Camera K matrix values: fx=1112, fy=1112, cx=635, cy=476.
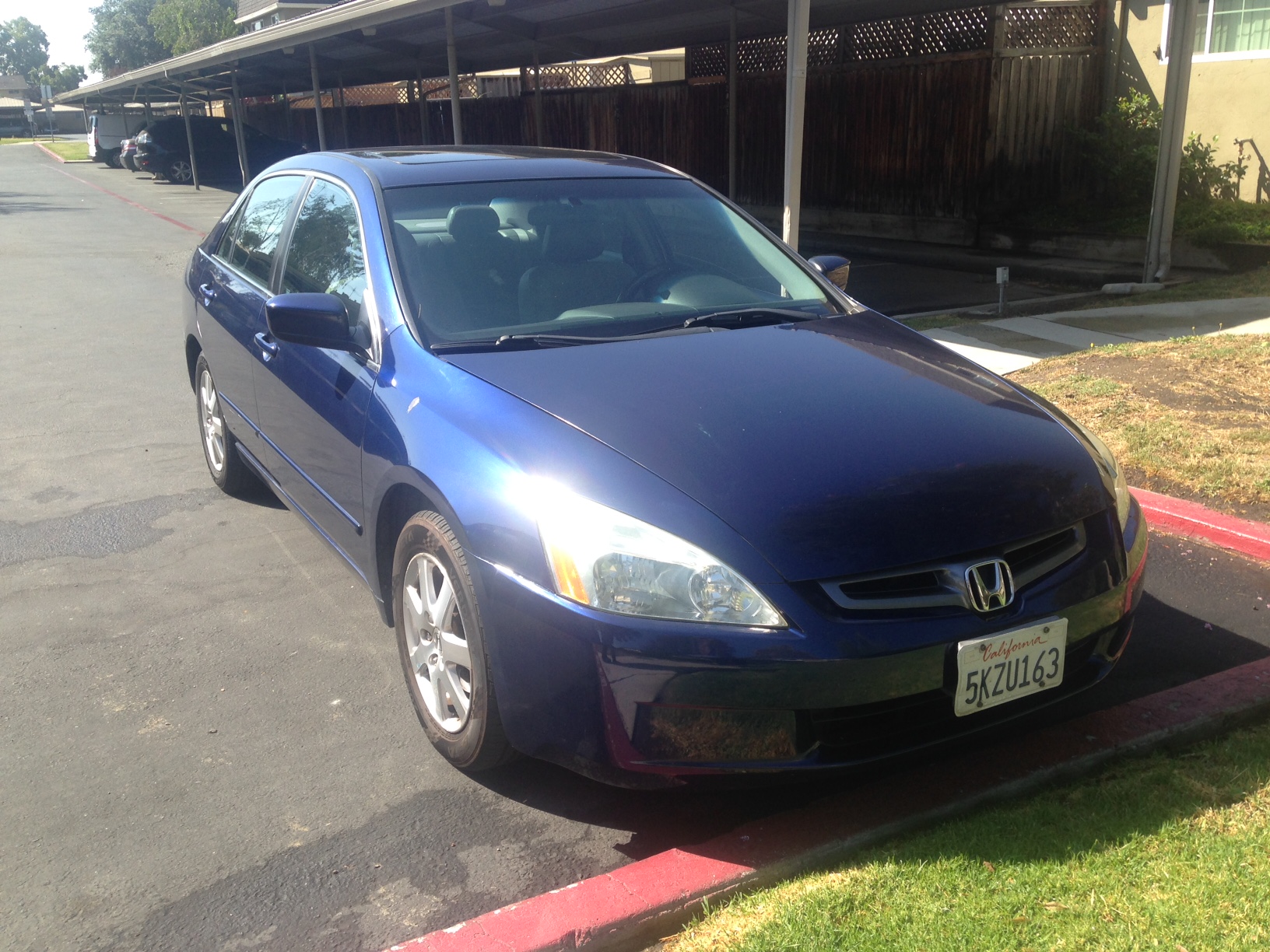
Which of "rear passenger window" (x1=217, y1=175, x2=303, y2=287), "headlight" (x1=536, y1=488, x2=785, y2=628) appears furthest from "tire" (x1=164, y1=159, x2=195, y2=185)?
"headlight" (x1=536, y1=488, x2=785, y2=628)

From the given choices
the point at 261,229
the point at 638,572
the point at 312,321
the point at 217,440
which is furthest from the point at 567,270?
the point at 217,440

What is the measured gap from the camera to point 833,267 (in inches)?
181

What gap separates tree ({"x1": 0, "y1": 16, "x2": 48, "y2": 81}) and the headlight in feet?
631

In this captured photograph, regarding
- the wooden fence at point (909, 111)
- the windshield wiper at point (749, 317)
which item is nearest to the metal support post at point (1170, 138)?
the wooden fence at point (909, 111)

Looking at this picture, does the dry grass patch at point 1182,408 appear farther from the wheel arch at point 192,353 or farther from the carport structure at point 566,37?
the wheel arch at point 192,353

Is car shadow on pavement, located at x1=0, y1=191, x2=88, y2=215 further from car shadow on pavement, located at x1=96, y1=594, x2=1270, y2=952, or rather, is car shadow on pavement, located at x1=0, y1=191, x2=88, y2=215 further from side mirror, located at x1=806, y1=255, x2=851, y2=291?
car shadow on pavement, located at x1=96, y1=594, x2=1270, y2=952

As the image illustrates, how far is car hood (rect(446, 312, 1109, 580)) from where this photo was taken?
2.65m

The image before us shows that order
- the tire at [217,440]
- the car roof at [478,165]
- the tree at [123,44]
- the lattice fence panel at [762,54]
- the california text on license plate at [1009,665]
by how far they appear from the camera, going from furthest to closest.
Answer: the tree at [123,44] < the lattice fence panel at [762,54] < the tire at [217,440] < the car roof at [478,165] < the california text on license plate at [1009,665]

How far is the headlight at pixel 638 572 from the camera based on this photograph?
2.53 meters

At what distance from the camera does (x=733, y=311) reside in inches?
153

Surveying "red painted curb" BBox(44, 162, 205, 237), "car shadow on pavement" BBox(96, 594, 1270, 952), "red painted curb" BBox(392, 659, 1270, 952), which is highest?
"red painted curb" BBox(44, 162, 205, 237)

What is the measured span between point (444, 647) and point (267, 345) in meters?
1.91

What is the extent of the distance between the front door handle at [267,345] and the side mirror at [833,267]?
214 centimetres

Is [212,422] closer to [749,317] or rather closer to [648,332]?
[648,332]
